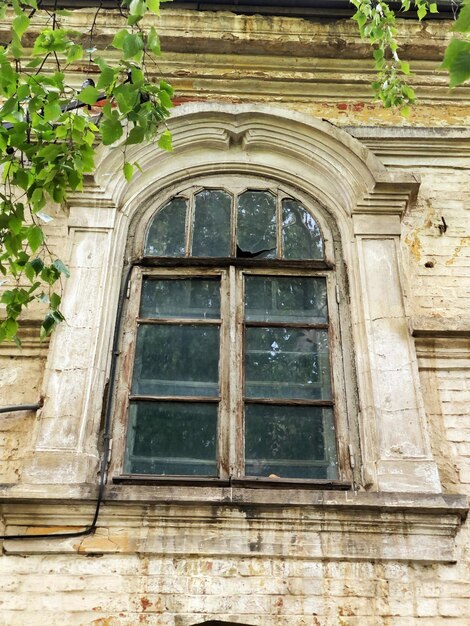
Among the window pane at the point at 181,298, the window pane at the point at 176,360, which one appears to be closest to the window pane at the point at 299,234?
the window pane at the point at 181,298

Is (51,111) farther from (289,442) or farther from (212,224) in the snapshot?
(289,442)

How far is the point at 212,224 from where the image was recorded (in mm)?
5016

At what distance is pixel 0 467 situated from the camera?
3971mm

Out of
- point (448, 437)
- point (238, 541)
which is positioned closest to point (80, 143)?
point (238, 541)

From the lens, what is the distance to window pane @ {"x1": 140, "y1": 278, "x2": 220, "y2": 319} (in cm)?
459

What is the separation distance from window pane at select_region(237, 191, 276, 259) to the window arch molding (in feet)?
0.71

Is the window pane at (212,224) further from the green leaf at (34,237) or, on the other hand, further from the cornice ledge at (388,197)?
the green leaf at (34,237)

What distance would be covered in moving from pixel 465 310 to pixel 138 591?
8.35 feet

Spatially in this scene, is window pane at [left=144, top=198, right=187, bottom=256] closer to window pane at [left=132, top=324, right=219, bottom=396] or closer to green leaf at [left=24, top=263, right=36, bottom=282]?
window pane at [left=132, top=324, right=219, bottom=396]

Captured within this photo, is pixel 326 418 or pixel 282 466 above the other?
pixel 326 418

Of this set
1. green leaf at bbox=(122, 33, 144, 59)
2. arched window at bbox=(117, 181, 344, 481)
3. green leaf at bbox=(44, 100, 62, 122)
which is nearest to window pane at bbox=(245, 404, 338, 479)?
arched window at bbox=(117, 181, 344, 481)

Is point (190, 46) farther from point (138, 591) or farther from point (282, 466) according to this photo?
point (138, 591)

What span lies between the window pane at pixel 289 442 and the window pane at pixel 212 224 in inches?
46.1

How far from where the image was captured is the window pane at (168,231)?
490 centimetres
